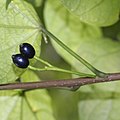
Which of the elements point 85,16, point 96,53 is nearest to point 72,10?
point 85,16

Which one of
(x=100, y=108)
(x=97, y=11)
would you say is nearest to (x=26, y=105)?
(x=100, y=108)

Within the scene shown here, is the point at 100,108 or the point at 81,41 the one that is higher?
the point at 81,41

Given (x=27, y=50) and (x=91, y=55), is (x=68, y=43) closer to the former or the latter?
(x=91, y=55)

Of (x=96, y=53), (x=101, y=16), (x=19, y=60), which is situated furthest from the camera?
(x=96, y=53)

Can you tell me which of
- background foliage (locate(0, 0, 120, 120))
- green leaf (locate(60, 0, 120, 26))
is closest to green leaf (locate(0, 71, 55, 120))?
background foliage (locate(0, 0, 120, 120))

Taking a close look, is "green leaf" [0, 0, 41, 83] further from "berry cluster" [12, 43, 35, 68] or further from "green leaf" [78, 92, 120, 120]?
"green leaf" [78, 92, 120, 120]

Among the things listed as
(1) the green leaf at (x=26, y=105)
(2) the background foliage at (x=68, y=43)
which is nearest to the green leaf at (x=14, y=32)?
(2) the background foliage at (x=68, y=43)

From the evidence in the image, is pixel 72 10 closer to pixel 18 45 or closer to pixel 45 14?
pixel 18 45
